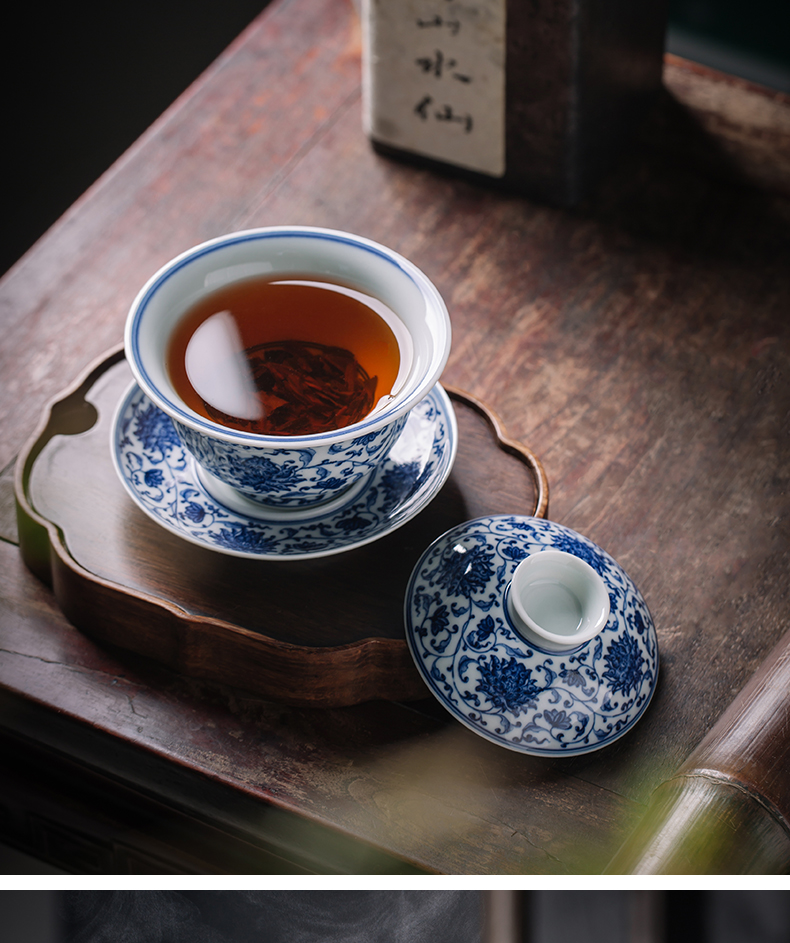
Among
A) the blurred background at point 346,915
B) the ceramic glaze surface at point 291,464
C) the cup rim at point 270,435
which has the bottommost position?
the blurred background at point 346,915

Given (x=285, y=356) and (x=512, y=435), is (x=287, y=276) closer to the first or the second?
(x=285, y=356)

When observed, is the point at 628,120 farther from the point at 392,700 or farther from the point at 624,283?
the point at 392,700

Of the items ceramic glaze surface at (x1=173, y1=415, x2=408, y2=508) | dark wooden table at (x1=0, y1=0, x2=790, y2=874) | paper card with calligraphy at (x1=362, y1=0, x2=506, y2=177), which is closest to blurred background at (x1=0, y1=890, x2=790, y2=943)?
dark wooden table at (x1=0, y1=0, x2=790, y2=874)

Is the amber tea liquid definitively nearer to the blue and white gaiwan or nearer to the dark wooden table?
the blue and white gaiwan

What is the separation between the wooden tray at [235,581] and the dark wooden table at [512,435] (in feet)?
0.09

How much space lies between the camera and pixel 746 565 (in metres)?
0.78

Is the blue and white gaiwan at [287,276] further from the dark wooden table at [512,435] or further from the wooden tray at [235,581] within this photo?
the dark wooden table at [512,435]

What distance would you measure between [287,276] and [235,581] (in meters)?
0.23

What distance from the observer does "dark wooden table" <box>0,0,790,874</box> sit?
2.16 feet

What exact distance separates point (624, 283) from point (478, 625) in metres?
0.47

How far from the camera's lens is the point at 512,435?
34.2 inches

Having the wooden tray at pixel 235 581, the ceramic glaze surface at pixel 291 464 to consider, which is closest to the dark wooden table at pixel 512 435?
the wooden tray at pixel 235 581

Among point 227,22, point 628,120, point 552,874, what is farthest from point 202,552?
point 227,22

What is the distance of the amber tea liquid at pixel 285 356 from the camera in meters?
0.71
